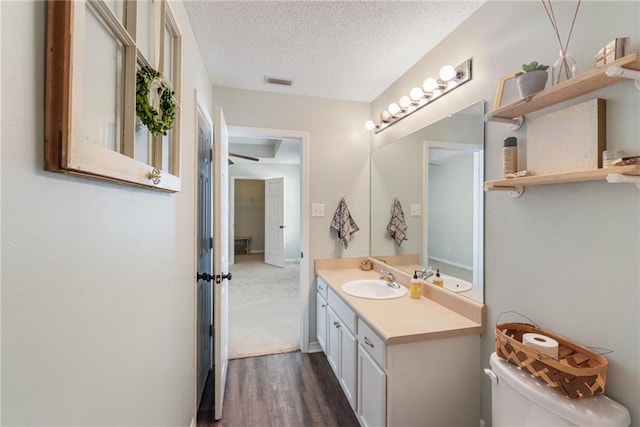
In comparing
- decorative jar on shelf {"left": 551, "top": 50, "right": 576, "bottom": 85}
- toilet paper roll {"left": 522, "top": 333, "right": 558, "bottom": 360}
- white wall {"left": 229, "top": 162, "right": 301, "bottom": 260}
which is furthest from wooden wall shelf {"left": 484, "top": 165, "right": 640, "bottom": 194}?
white wall {"left": 229, "top": 162, "right": 301, "bottom": 260}

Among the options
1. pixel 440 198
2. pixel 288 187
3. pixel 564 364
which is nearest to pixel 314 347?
pixel 440 198

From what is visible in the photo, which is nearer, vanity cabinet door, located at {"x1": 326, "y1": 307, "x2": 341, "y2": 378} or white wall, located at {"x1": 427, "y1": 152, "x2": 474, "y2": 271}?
white wall, located at {"x1": 427, "y1": 152, "x2": 474, "y2": 271}

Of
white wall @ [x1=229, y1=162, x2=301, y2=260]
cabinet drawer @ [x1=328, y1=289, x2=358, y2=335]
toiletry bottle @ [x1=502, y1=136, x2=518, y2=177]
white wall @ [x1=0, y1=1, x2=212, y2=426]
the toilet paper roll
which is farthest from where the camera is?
white wall @ [x1=229, y1=162, x2=301, y2=260]

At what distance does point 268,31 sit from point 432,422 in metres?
2.34

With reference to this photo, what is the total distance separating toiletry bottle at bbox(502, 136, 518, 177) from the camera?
1.26 metres

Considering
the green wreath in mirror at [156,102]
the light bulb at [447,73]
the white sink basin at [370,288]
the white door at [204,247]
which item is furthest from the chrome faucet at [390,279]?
the green wreath in mirror at [156,102]

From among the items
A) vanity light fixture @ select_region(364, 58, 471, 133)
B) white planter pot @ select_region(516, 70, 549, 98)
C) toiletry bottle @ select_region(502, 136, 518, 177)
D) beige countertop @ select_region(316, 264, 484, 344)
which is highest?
vanity light fixture @ select_region(364, 58, 471, 133)

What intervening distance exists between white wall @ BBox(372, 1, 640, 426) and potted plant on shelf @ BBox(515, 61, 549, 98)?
0.41 ft

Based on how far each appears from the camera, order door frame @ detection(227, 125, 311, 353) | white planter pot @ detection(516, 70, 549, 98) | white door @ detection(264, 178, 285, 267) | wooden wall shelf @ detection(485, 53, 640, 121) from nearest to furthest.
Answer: wooden wall shelf @ detection(485, 53, 640, 121) < white planter pot @ detection(516, 70, 549, 98) < door frame @ detection(227, 125, 311, 353) < white door @ detection(264, 178, 285, 267)

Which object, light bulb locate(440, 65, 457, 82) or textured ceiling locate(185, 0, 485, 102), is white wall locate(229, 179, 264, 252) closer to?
textured ceiling locate(185, 0, 485, 102)

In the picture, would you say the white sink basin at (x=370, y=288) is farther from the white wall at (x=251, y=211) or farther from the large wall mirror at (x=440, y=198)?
the white wall at (x=251, y=211)

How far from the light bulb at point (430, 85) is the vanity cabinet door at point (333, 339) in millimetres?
1692

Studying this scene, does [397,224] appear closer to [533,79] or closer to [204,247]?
[533,79]

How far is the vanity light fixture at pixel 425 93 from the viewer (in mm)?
1653
